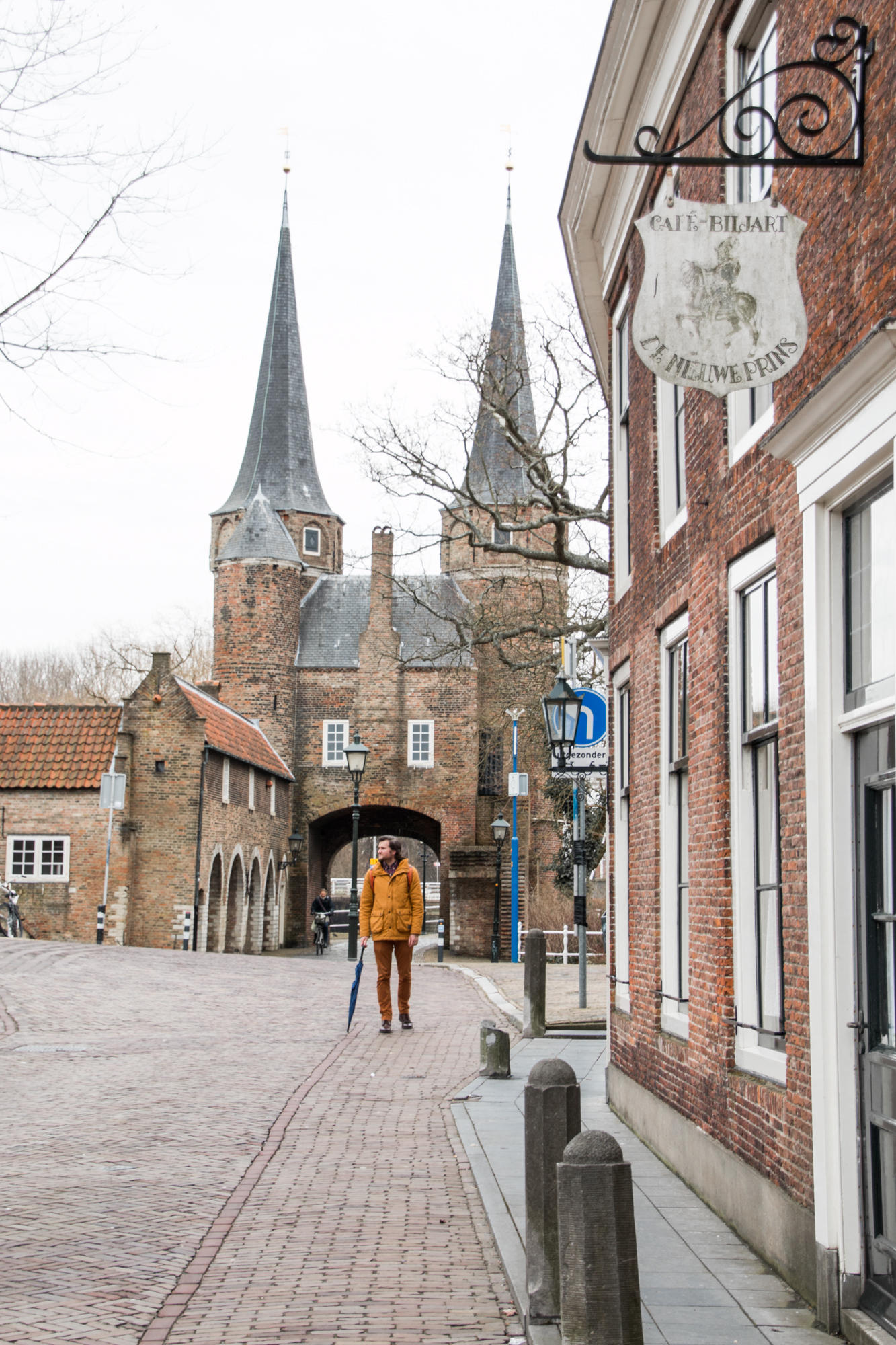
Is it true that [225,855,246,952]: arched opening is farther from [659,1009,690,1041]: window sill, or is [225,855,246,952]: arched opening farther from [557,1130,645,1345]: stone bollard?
[557,1130,645,1345]: stone bollard

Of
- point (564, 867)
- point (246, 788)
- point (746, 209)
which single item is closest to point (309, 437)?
point (246, 788)

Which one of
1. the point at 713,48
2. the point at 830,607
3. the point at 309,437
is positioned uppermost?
the point at 309,437

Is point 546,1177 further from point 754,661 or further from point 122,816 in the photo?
point 122,816

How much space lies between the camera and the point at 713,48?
7.20 m

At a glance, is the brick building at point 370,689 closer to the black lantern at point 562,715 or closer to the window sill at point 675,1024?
the black lantern at point 562,715

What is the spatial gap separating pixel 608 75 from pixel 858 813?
570cm

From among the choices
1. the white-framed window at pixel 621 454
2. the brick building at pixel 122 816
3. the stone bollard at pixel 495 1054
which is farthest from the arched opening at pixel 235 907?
the white-framed window at pixel 621 454

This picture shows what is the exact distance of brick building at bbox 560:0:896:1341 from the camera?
4.66 metres

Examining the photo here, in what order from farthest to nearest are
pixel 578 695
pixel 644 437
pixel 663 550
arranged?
pixel 578 695 → pixel 644 437 → pixel 663 550

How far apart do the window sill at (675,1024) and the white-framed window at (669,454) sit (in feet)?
9.08

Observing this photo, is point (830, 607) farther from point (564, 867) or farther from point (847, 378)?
point (564, 867)

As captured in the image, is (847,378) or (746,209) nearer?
(847,378)

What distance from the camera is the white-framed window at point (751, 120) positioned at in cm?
636

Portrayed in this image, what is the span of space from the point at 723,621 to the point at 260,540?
40.7 meters
